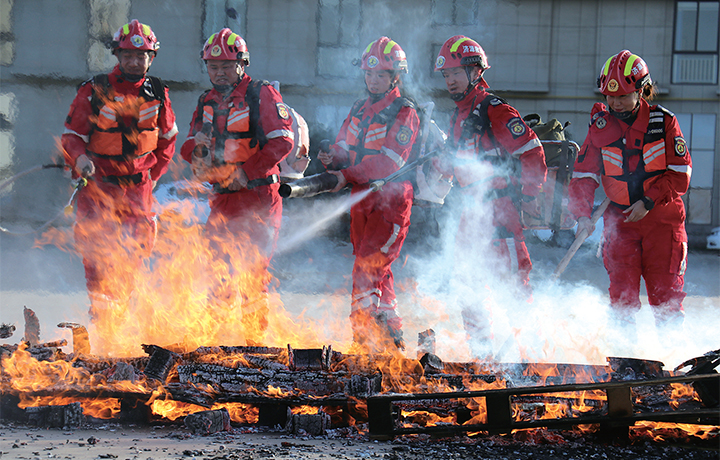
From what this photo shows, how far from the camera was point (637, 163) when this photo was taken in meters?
4.33

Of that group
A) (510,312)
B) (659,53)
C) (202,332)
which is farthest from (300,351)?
(659,53)

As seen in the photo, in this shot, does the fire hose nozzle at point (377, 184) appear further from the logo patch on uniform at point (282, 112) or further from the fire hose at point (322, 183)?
the logo patch on uniform at point (282, 112)

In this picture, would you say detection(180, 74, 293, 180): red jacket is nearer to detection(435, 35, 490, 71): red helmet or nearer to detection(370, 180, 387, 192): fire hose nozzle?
detection(370, 180, 387, 192): fire hose nozzle

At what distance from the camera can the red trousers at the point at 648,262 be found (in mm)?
4230

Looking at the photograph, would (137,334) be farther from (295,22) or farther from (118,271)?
(295,22)

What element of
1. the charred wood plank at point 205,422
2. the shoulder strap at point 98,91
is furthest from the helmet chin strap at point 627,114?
the shoulder strap at point 98,91

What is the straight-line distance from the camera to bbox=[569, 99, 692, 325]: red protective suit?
4.23m

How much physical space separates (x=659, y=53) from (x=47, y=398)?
50.0 feet

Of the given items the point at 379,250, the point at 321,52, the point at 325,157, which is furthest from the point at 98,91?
the point at 321,52

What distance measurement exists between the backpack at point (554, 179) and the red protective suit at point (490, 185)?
204 millimetres

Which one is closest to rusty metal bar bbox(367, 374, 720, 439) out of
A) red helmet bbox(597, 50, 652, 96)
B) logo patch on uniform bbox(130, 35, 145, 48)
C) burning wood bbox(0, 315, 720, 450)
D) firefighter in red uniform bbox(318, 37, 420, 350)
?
burning wood bbox(0, 315, 720, 450)

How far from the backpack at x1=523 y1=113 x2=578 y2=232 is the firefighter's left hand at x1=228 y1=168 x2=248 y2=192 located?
205 centimetres

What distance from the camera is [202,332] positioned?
4488mm

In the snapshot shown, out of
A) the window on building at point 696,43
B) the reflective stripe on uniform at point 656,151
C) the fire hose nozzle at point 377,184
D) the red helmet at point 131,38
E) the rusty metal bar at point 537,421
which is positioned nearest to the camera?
the rusty metal bar at point 537,421
